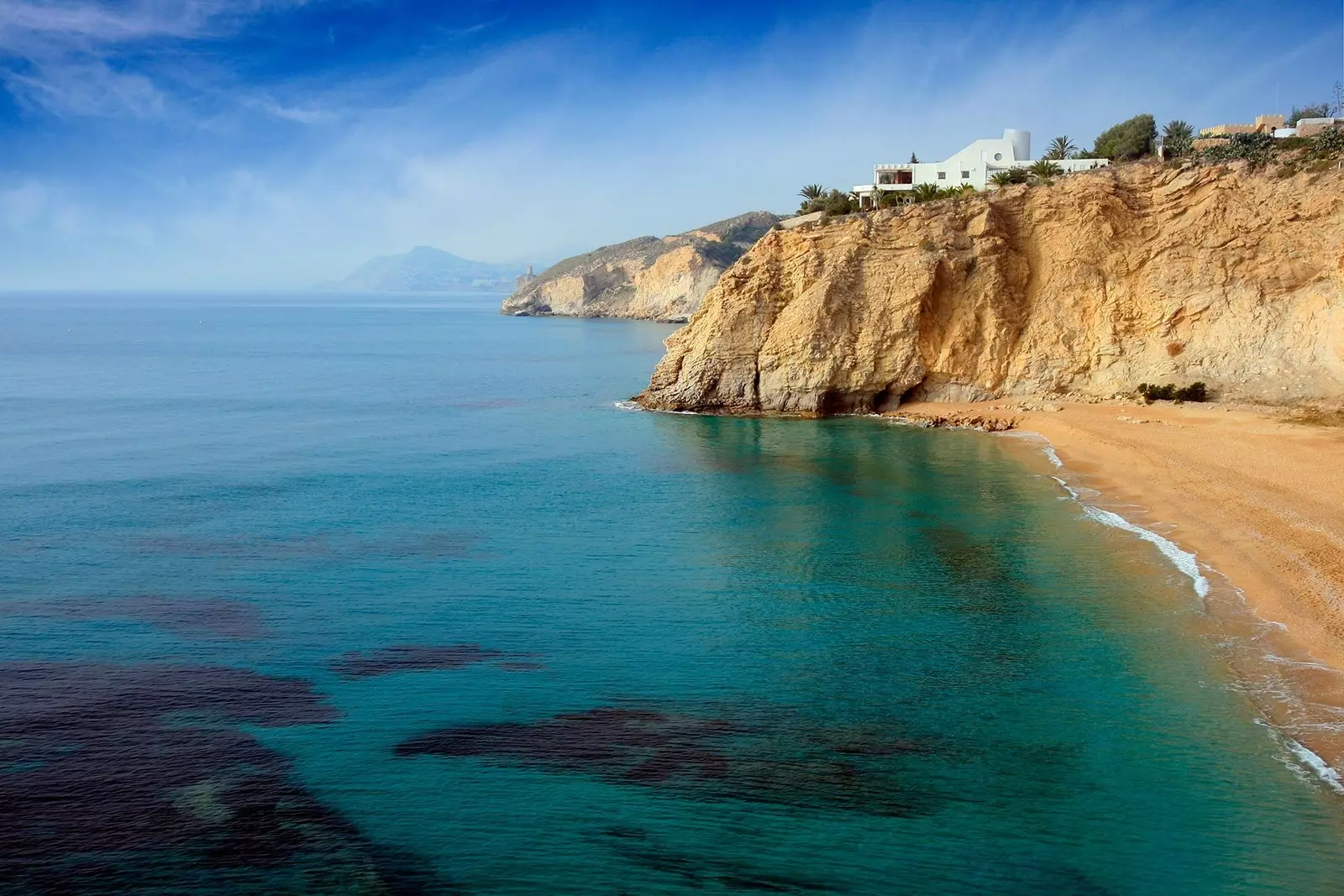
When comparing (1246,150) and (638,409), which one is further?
(638,409)

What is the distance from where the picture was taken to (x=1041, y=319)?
44.8 meters

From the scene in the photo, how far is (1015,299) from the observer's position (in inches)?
1784

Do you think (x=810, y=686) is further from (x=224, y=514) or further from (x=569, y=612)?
(x=224, y=514)

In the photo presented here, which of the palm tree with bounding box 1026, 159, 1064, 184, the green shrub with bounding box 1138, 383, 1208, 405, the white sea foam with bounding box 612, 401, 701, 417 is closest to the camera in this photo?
the green shrub with bounding box 1138, 383, 1208, 405

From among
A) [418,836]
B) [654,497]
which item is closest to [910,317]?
[654,497]

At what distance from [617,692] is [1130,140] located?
169 feet

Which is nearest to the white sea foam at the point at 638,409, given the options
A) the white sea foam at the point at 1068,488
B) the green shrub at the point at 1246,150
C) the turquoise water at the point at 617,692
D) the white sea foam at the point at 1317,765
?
the turquoise water at the point at 617,692

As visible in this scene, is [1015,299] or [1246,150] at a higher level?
[1246,150]

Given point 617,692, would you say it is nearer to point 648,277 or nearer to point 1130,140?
point 1130,140

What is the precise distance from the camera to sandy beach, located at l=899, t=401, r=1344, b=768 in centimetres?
1958

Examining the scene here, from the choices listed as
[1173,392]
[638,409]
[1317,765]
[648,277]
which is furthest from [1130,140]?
[648,277]

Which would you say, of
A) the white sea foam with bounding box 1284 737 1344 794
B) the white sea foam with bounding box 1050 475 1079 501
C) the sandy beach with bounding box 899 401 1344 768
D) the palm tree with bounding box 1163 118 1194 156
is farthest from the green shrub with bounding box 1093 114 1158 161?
the white sea foam with bounding box 1284 737 1344 794

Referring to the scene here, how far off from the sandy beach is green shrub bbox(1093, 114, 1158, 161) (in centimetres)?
1931

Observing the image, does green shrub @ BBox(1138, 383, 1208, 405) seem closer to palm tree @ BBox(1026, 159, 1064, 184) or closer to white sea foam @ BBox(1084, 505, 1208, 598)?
palm tree @ BBox(1026, 159, 1064, 184)
